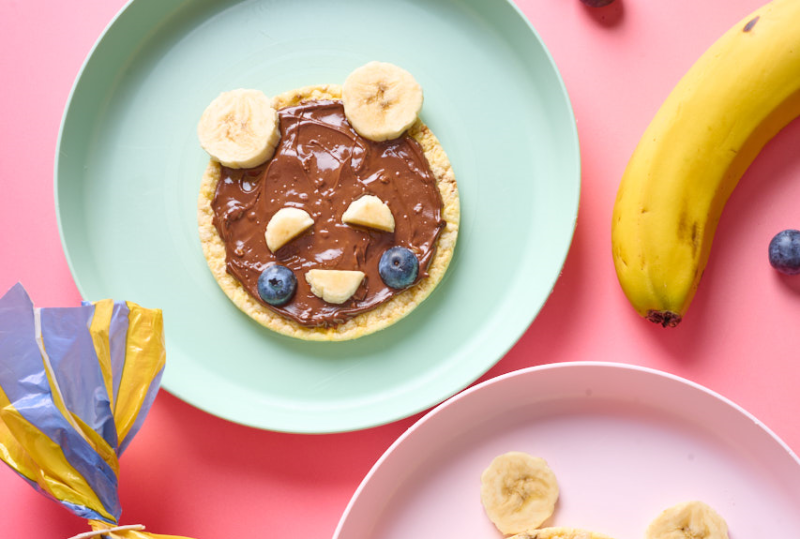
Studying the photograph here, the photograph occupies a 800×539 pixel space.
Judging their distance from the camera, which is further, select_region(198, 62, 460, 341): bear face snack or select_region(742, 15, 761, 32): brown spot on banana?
select_region(198, 62, 460, 341): bear face snack

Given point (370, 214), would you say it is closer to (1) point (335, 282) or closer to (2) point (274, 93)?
(1) point (335, 282)

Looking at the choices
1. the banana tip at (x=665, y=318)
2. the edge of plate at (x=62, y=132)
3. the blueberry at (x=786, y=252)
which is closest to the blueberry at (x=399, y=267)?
the banana tip at (x=665, y=318)

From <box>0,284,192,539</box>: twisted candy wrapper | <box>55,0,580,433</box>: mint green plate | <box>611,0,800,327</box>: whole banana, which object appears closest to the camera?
Result: <box>0,284,192,539</box>: twisted candy wrapper

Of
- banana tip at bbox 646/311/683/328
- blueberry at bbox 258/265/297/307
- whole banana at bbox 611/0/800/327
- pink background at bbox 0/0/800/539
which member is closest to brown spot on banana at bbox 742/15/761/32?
whole banana at bbox 611/0/800/327

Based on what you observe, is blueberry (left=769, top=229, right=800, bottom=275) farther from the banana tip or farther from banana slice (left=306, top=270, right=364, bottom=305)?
banana slice (left=306, top=270, right=364, bottom=305)

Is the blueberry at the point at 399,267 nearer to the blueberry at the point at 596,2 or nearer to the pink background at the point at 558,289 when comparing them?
the pink background at the point at 558,289

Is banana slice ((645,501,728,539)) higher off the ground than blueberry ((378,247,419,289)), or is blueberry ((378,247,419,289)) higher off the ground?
blueberry ((378,247,419,289))
